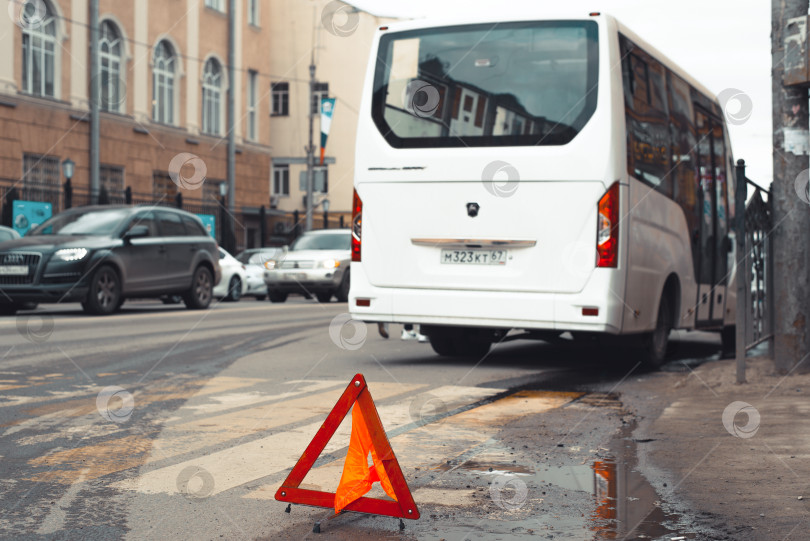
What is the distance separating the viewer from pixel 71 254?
1584cm

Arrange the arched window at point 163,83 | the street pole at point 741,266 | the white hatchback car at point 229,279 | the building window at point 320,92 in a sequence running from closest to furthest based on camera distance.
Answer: the street pole at point 741,266
the white hatchback car at point 229,279
the arched window at point 163,83
the building window at point 320,92

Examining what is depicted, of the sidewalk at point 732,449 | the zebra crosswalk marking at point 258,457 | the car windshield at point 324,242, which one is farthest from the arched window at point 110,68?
the zebra crosswalk marking at point 258,457

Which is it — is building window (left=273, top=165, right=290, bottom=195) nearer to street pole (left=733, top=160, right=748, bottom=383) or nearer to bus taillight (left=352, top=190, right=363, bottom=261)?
bus taillight (left=352, top=190, right=363, bottom=261)

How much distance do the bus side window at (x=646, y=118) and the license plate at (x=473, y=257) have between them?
130 cm

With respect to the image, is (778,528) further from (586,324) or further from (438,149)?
(438,149)

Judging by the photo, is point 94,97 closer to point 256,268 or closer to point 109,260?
point 256,268

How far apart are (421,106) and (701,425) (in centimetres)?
426

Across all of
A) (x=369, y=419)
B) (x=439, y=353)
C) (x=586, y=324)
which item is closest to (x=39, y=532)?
(x=369, y=419)

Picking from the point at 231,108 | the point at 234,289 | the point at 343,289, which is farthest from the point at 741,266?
the point at 231,108

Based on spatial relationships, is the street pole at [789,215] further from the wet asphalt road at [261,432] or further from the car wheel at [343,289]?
the car wheel at [343,289]

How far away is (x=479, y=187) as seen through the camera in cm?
920

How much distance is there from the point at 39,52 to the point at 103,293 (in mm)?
15784

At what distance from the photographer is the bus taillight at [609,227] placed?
28.8ft

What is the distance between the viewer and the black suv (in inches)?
617
